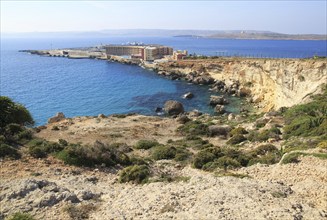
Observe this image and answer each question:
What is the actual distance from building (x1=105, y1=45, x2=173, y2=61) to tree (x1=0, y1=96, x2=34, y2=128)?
90999 millimetres

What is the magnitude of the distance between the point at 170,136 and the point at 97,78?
57023mm

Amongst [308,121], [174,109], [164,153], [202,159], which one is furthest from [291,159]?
[174,109]

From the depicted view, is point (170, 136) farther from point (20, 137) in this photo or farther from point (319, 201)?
point (319, 201)

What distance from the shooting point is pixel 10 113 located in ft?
95.1

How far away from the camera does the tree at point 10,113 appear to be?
91.3 feet

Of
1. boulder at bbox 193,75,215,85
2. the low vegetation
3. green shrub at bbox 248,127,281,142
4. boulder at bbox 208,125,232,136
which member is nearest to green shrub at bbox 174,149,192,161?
green shrub at bbox 248,127,281,142

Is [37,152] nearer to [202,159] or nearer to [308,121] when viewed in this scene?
[202,159]

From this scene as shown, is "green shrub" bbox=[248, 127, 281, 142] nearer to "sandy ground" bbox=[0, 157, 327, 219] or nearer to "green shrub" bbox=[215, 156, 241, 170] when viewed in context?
"green shrub" bbox=[215, 156, 241, 170]

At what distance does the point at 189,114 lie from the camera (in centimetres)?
4928

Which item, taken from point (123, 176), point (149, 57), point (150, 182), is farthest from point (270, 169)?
point (149, 57)

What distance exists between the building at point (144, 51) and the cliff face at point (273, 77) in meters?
40.0

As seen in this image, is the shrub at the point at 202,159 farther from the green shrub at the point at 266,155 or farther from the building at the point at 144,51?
the building at the point at 144,51

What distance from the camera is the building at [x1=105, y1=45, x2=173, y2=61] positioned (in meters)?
121

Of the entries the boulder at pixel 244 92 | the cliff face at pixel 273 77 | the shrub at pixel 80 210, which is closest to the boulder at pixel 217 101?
the cliff face at pixel 273 77
